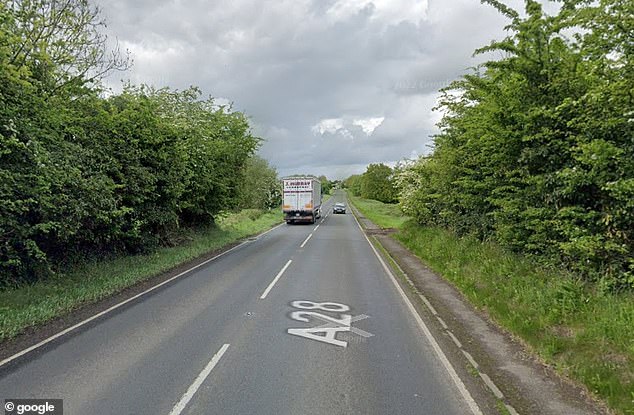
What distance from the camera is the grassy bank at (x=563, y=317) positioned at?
15.3 ft

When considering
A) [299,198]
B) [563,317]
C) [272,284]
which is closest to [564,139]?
[563,317]

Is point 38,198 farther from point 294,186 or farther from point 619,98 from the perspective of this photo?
point 294,186

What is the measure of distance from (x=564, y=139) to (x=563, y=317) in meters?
4.14

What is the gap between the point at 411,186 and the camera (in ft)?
78.8

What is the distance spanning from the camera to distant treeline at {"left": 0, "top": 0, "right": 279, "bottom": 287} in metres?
7.62

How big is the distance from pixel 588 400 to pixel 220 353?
460cm

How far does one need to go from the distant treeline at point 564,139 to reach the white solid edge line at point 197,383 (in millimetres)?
6381

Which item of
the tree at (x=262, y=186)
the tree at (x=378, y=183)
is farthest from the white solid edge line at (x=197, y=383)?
the tree at (x=378, y=183)

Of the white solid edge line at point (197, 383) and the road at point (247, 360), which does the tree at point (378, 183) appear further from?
the white solid edge line at point (197, 383)

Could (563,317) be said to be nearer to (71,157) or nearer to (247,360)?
(247,360)

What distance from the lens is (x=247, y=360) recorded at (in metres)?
5.35

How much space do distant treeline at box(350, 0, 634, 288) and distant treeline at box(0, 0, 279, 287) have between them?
1002cm

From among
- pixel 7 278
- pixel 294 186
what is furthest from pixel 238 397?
pixel 294 186

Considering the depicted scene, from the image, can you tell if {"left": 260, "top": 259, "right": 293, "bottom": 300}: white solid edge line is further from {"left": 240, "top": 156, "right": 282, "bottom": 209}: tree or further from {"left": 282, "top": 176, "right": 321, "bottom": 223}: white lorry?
{"left": 240, "top": 156, "right": 282, "bottom": 209}: tree
